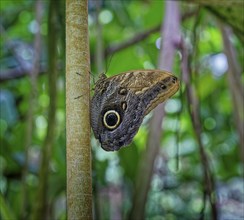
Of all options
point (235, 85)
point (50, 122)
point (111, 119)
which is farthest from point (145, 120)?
point (111, 119)

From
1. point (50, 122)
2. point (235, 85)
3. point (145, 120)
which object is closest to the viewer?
point (50, 122)

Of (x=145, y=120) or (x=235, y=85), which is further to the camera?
(x=145, y=120)

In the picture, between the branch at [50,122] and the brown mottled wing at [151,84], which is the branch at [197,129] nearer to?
the branch at [50,122]

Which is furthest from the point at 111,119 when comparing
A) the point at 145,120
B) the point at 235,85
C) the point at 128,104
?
the point at 145,120

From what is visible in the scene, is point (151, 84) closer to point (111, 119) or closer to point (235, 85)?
point (111, 119)

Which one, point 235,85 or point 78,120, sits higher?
point 235,85

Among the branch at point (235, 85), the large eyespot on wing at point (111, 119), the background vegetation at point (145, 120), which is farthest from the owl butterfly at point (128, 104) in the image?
the branch at point (235, 85)

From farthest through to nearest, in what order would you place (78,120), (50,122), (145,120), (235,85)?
1. (145,120)
2. (235,85)
3. (50,122)
4. (78,120)

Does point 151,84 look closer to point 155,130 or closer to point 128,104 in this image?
point 128,104
